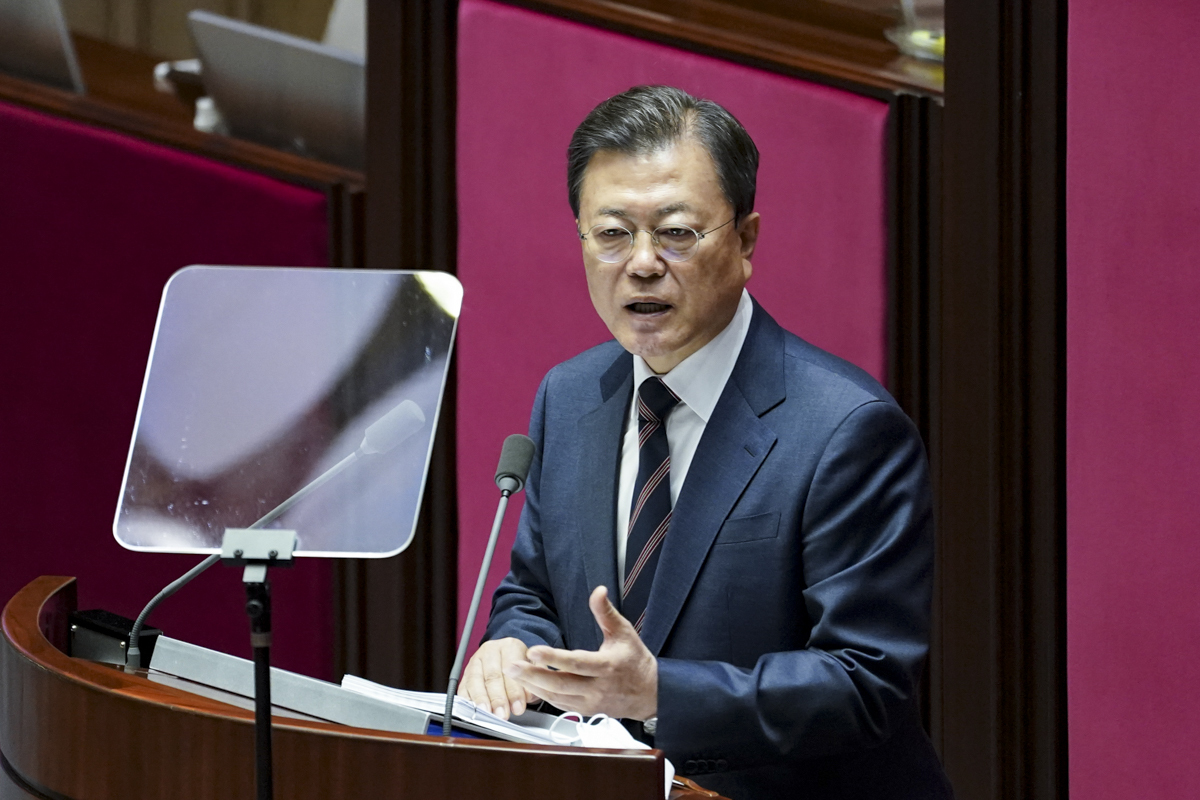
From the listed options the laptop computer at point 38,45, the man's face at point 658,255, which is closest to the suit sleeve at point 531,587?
the man's face at point 658,255

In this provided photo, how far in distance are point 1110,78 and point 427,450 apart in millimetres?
1258

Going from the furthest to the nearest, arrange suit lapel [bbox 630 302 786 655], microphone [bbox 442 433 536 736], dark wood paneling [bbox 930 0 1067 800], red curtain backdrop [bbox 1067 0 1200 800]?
dark wood paneling [bbox 930 0 1067 800] → red curtain backdrop [bbox 1067 0 1200 800] → suit lapel [bbox 630 302 786 655] → microphone [bbox 442 433 536 736]

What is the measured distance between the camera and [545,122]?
2727 millimetres

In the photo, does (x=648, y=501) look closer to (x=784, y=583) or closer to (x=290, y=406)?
(x=784, y=583)

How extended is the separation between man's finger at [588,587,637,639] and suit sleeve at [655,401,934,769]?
89mm

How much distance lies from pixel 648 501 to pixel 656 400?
13cm

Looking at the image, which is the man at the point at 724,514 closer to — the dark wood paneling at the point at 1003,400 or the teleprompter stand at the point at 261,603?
the teleprompter stand at the point at 261,603

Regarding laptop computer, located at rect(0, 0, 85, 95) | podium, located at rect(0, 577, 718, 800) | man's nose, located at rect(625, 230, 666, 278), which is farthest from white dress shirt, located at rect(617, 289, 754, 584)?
laptop computer, located at rect(0, 0, 85, 95)

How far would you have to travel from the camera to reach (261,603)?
1110 mm

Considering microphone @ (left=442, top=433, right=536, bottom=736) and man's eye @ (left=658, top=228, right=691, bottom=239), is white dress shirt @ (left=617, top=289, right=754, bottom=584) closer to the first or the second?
man's eye @ (left=658, top=228, right=691, bottom=239)

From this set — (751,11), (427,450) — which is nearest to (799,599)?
(427,450)

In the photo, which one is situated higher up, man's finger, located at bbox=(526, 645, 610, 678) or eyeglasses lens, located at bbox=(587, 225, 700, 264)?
eyeglasses lens, located at bbox=(587, 225, 700, 264)

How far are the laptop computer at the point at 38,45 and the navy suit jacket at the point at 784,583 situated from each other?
1879 mm

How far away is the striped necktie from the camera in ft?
Result: 5.49
